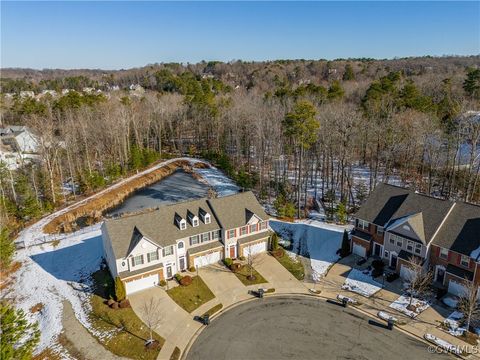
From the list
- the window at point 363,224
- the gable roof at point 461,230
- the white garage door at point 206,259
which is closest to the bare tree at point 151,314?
the white garage door at point 206,259

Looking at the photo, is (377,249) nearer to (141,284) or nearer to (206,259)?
(206,259)

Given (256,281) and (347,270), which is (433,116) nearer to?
(347,270)

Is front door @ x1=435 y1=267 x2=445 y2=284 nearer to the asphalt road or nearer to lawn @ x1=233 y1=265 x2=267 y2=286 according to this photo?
the asphalt road

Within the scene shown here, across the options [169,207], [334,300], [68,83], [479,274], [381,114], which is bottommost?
[334,300]

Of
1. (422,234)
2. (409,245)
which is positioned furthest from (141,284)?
(422,234)

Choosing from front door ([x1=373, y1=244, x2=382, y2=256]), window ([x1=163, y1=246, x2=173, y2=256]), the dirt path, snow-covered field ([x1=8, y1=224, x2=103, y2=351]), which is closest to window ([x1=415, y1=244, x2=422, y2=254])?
front door ([x1=373, y1=244, x2=382, y2=256])

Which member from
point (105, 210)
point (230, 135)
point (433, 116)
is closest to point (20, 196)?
point (105, 210)

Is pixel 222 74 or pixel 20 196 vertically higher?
pixel 222 74
